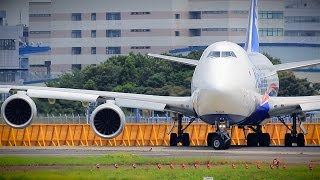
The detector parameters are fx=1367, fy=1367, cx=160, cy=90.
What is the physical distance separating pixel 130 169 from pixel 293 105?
47.4ft

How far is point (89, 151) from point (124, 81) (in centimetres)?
3585

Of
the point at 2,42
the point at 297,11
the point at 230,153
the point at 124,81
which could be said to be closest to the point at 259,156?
the point at 230,153

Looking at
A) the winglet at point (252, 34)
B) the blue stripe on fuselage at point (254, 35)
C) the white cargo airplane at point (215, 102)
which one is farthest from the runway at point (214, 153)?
the blue stripe on fuselage at point (254, 35)

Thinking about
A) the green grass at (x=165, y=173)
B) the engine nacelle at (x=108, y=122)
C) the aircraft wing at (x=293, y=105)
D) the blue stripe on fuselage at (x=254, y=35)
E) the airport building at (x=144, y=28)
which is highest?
the airport building at (x=144, y=28)

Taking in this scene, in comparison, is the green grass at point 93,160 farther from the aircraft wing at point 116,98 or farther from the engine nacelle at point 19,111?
the aircraft wing at point 116,98

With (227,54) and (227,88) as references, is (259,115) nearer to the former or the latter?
(227,54)

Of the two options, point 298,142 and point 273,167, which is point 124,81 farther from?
point 273,167

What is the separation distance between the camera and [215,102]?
4219 centimetres

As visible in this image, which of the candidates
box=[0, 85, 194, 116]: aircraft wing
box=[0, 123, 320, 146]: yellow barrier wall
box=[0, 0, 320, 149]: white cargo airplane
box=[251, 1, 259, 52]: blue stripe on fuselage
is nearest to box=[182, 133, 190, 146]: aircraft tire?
box=[0, 0, 320, 149]: white cargo airplane

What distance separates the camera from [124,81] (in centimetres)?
7612

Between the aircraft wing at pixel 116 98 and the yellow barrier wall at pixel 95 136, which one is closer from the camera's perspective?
the aircraft wing at pixel 116 98

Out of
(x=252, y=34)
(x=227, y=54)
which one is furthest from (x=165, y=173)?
(x=252, y=34)

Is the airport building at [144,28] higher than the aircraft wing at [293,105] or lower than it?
higher

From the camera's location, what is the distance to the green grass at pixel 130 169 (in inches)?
1131
